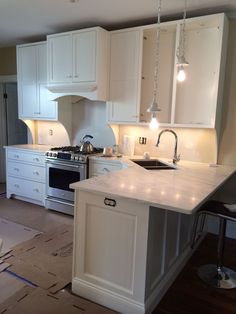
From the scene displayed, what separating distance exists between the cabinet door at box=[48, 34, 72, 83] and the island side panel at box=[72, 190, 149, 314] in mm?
2307

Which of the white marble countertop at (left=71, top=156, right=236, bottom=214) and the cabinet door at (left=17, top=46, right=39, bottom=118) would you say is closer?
the white marble countertop at (left=71, top=156, right=236, bottom=214)

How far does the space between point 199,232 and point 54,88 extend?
2.82 m

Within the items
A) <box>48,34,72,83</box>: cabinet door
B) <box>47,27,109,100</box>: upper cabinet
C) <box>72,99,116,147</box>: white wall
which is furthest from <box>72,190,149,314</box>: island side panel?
<box>48,34,72,83</box>: cabinet door

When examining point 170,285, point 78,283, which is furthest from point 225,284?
point 78,283

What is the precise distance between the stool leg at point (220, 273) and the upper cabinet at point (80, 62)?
228cm

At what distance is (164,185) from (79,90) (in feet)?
7.17

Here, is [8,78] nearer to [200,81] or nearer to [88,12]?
[88,12]

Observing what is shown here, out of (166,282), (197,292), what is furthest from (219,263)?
(166,282)

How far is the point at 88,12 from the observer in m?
3.21

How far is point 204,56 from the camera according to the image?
3188mm

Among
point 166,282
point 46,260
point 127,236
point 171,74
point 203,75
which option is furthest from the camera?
point 171,74

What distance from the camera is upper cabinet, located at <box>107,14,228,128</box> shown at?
3092mm

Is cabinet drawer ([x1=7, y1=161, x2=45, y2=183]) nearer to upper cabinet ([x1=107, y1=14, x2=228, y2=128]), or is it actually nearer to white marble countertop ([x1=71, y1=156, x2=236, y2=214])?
upper cabinet ([x1=107, y1=14, x2=228, y2=128])

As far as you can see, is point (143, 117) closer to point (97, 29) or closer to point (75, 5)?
point (97, 29)
